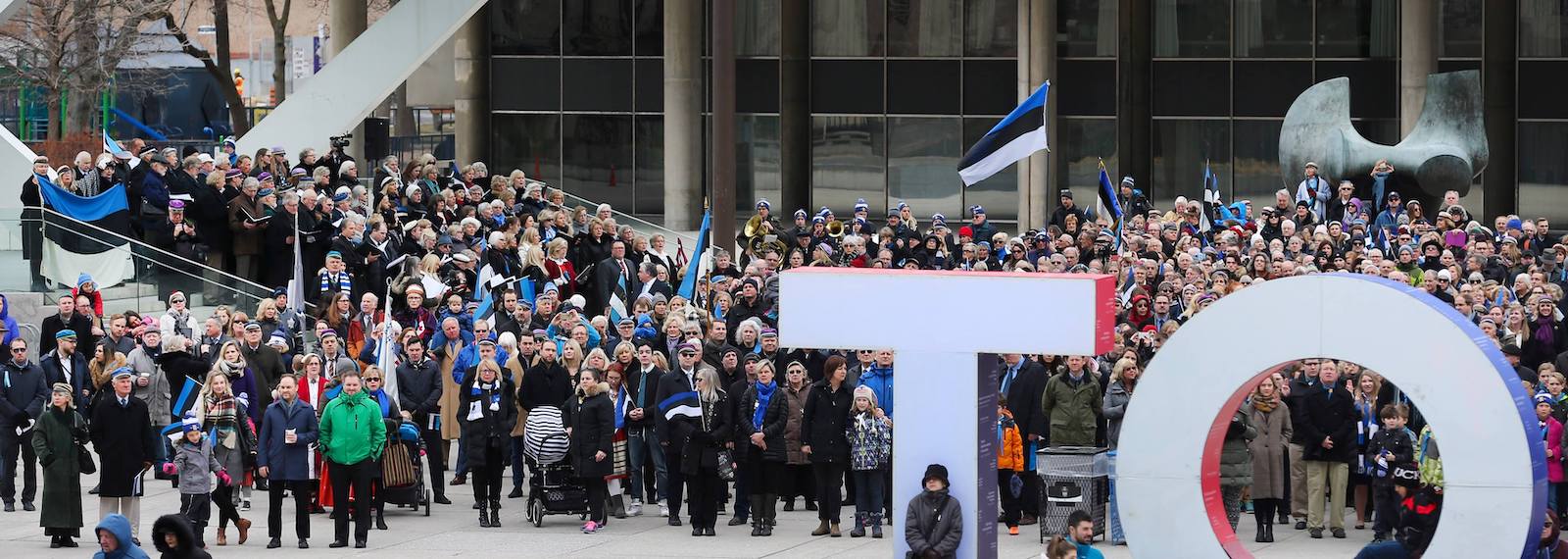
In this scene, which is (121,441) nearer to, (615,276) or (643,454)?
(643,454)

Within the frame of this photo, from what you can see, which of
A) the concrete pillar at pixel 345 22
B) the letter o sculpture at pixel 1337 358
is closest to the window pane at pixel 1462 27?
the concrete pillar at pixel 345 22

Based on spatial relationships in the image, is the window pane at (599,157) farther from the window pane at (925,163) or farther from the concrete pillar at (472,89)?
the window pane at (925,163)

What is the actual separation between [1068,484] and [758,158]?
26.1 metres

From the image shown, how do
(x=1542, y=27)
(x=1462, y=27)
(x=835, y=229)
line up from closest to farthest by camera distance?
(x=835, y=229) → (x=1542, y=27) → (x=1462, y=27)

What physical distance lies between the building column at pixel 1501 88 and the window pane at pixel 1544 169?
1.02 ft

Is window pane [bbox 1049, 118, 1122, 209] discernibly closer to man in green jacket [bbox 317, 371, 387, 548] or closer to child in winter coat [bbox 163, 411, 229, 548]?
man in green jacket [bbox 317, 371, 387, 548]

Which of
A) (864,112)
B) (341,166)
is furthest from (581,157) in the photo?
(341,166)

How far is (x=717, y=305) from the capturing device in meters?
21.3

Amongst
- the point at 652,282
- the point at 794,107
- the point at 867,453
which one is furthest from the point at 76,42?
the point at 867,453

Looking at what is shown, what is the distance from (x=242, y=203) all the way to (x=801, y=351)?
7.16 meters

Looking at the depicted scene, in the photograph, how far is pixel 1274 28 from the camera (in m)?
40.0

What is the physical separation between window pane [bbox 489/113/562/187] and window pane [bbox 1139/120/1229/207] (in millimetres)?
10808

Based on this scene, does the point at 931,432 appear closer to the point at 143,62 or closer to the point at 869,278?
the point at 869,278

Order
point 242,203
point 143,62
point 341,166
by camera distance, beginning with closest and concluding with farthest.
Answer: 1. point 242,203
2. point 341,166
3. point 143,62
